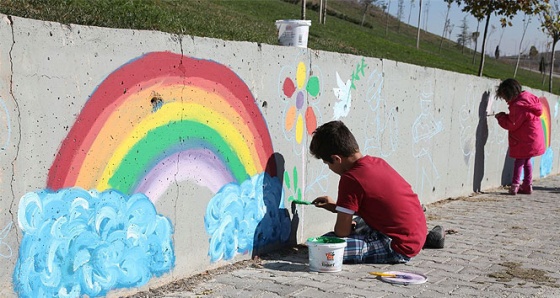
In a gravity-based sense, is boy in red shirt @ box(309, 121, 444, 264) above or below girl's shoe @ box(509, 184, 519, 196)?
above

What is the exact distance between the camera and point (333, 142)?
17.8ft

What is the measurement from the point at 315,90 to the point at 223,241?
175cm

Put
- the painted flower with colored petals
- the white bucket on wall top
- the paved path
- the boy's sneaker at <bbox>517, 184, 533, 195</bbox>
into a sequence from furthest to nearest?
the boy's sneaker at <bbox>517, 184, 533, 195</bbox>, the white bucket on wall top, the painted flower with colored petals, the paved path

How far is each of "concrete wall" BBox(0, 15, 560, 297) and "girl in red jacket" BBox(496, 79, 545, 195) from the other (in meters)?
3.50

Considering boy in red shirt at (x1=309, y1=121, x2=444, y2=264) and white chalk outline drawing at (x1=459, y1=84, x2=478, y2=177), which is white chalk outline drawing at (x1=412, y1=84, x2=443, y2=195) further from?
boy in red shirt at (x1=309, y1=121, x2=444, y2=264)

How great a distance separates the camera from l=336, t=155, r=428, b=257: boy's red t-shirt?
528 centimetres

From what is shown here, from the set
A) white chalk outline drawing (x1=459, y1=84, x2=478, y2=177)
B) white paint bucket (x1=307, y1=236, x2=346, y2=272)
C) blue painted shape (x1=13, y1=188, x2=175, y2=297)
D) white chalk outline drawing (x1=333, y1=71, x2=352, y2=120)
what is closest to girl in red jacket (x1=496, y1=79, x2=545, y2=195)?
white chalk outline drawing (x1=459, y1=84, x2=478, y2=177)

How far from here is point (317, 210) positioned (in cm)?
637

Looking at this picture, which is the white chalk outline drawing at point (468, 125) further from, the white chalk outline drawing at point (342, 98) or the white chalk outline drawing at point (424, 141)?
the white chalk outline drawing at point (342, 98)

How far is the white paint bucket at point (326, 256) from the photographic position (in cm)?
509

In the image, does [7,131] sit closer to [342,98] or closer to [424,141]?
[342,98]

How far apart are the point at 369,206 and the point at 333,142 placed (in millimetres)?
563

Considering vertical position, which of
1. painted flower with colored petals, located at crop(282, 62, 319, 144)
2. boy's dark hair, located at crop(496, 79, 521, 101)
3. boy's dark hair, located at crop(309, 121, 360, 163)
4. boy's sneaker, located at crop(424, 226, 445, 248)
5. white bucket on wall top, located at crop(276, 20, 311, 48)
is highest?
white bucket on wall top, located at crop(276, 20, 311, 48)

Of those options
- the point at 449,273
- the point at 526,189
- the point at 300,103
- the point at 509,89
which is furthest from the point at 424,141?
the point at 449,273
